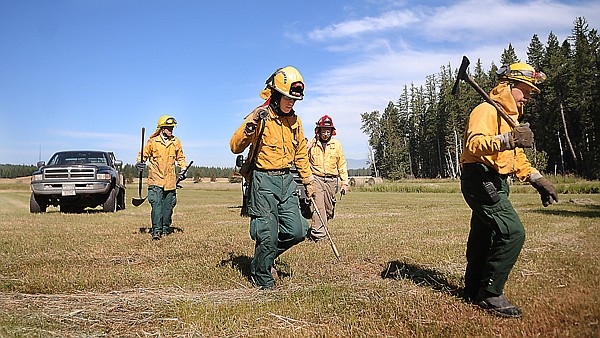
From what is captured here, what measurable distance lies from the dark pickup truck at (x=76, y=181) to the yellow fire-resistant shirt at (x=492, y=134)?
48.5 feet

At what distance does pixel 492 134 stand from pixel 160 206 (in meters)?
7.55

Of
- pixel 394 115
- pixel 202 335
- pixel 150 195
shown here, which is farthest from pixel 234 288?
pixel 394 115

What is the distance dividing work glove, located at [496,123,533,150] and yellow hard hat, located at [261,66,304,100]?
2.39 metres

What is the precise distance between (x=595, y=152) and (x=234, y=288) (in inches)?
2114

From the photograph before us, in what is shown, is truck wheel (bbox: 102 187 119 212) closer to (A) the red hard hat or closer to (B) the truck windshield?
(B) the truck windshield

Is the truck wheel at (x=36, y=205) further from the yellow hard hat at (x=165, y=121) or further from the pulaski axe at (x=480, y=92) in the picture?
the pulaski axe at (x=480, y=92)

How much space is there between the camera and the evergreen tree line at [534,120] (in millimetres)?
52406

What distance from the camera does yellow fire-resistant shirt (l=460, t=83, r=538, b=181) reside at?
4.88 m

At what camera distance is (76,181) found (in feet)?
56.3

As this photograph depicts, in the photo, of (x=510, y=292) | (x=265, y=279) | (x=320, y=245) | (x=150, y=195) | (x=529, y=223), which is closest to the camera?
(x=510, y=292)

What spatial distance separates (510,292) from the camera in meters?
5.64

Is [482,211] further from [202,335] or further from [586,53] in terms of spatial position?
[586,53]

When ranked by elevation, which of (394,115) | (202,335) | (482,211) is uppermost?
(394,115)

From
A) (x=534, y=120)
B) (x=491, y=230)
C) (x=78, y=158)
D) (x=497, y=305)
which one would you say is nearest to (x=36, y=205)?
(x=78, y=158)
